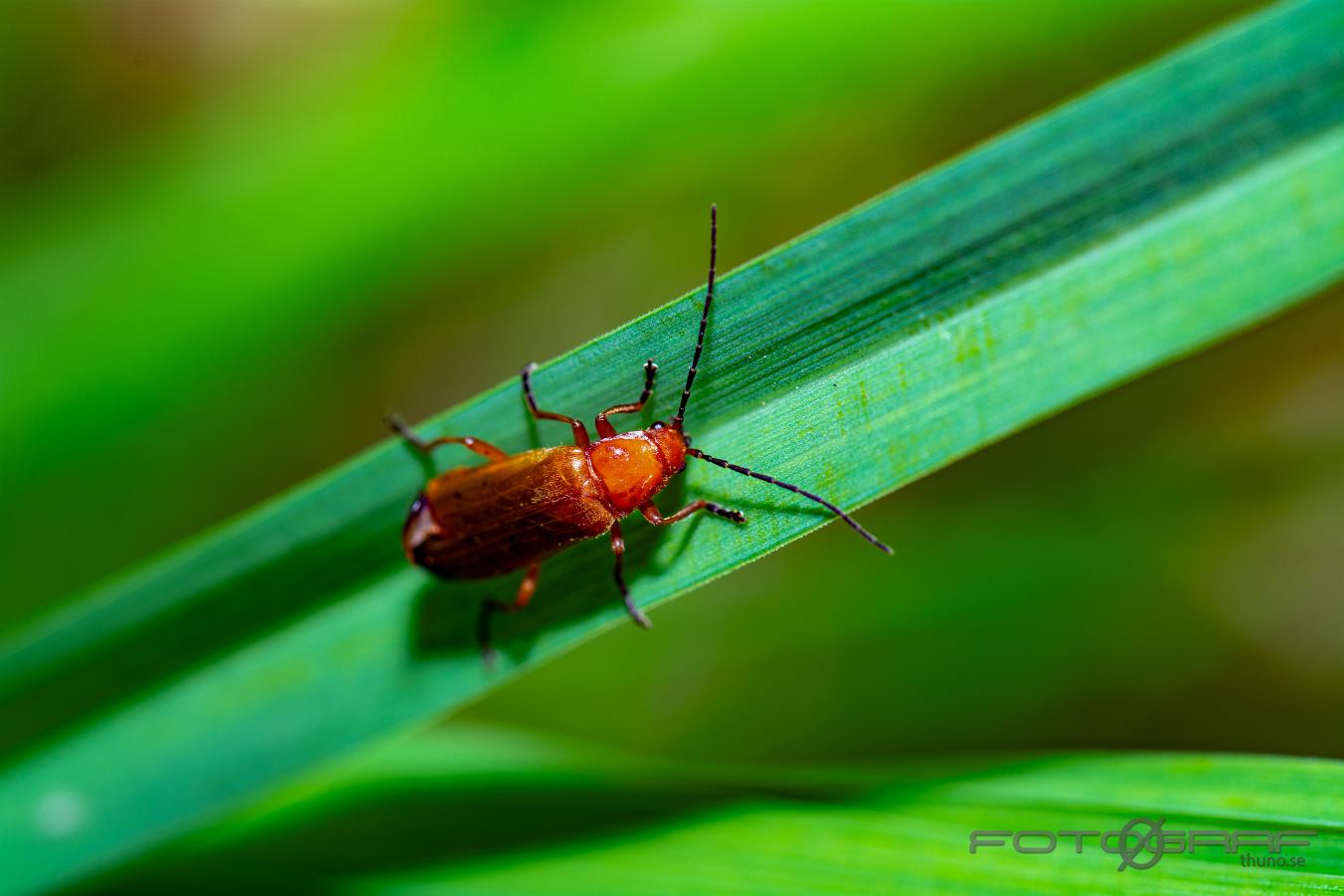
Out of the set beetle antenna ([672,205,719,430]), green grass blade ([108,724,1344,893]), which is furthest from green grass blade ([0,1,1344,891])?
green grass blade ([108,724,1344,893])

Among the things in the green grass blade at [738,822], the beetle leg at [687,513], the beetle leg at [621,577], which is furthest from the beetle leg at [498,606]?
the green grass blade at [738,822]

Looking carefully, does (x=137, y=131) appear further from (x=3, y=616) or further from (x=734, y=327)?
(x=734, y=327)

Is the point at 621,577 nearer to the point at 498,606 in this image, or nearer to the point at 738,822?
the point at 498,606

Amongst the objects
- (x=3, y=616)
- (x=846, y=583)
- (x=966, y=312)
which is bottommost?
(x=846, y=583)

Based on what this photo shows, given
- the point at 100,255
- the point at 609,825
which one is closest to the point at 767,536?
the point at 609,825

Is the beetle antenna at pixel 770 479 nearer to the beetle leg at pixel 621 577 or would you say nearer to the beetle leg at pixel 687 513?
the beetle leg at pixel 687 513

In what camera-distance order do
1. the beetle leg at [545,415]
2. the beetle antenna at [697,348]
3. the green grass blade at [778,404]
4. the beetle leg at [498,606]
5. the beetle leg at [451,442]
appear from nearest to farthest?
the green grass blade at [778,404] < the beetle antenna at [697,348] < the beetle leg at [545,415] < the beetle leg at [451,442] < the beetle leg at [498,606]
